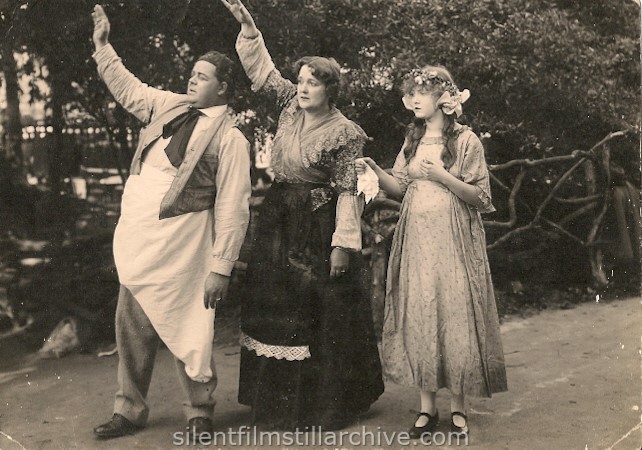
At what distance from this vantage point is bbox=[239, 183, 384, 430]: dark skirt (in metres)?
3.60

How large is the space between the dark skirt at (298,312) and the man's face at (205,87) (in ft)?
1.69

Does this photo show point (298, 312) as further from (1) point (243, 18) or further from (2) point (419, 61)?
(2) point (419, 61)

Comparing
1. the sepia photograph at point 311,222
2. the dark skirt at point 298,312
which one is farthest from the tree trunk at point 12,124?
the dark skirt at point 298,312

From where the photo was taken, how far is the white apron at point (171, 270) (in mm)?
3506

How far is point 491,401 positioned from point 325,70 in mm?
1904

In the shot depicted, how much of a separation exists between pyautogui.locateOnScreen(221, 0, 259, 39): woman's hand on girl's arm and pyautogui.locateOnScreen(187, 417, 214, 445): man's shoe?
6.03 ft

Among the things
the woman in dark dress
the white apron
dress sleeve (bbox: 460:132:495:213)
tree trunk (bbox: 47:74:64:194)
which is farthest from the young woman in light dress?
tree trunk (bbox: 47:74:64:194)

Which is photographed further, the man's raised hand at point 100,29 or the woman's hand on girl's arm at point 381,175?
the man's raised hand at point 100,29

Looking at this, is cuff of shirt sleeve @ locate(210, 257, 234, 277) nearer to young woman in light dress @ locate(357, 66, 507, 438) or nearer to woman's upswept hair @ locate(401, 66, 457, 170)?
young woman in light dress @ locate(357, 66, 507, 438)

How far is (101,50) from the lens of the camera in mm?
3635

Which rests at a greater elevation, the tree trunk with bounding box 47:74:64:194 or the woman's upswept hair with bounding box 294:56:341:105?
the woman's upswept hair with bounding box 294:56:341:105

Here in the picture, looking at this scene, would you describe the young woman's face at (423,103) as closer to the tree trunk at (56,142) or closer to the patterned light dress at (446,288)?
the patterned light dress at (446,288)

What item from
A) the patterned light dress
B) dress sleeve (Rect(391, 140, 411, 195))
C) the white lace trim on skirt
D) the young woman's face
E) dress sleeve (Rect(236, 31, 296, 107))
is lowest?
the white lace trim on skirt

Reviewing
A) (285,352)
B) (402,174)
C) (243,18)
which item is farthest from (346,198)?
(243,18)
